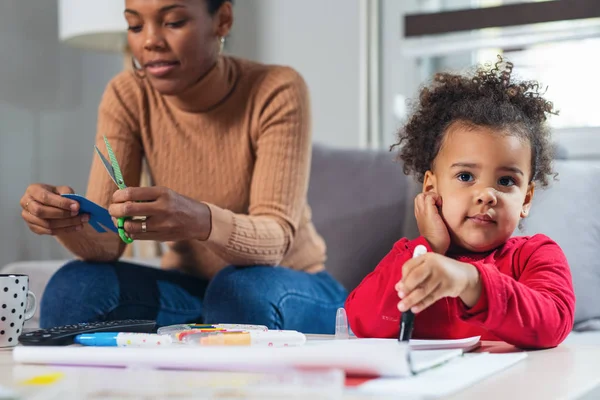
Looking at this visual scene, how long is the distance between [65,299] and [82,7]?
4.20 feet

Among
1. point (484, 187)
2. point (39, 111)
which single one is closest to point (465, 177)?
point (484, 187)

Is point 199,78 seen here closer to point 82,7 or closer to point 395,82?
point 82,7

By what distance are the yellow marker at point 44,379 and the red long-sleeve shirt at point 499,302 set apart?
1.34 feet

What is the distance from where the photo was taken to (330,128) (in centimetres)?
254

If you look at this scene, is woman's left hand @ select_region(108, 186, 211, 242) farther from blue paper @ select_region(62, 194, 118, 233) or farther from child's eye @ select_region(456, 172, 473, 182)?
child's eye @ select_region(456, 172, 473, 182)

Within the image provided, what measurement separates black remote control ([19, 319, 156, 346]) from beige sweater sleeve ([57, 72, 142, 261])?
48 centimetres

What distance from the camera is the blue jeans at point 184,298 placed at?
4.12 ft

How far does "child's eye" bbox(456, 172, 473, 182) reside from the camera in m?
0.95

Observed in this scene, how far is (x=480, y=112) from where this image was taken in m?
0.98

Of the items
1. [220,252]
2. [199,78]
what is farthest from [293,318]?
[199,78]

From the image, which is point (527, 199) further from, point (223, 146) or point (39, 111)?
point (39, 111)

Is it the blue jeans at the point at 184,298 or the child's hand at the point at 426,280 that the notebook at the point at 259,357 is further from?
the blue jeans at the point at 184,298

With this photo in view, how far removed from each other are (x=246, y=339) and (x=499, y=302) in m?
0.26

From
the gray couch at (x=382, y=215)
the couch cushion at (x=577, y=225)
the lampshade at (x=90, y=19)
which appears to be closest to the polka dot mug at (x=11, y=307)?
the gray couch at (x=382, y=215)
